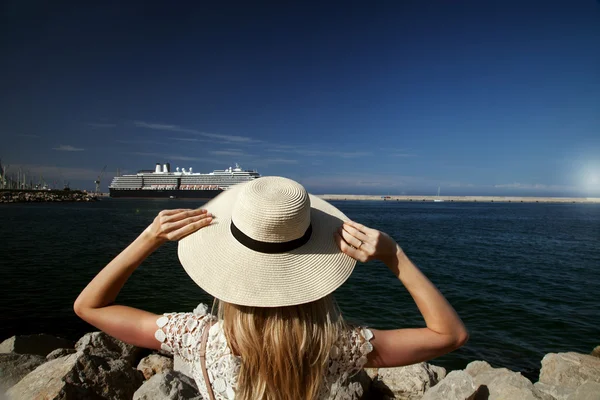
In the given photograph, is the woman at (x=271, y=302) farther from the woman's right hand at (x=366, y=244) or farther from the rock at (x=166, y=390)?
the rock at (x=166, y=390)

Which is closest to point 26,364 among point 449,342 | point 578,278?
point 449,342

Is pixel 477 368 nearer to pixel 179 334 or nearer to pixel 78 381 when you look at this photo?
pixel 78 381

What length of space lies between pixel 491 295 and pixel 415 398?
26.1 ft

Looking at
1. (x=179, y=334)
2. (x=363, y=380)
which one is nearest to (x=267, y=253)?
(x=179, y=334)

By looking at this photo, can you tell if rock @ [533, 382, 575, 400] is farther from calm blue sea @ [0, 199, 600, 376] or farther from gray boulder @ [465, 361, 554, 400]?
calm blue sea @ [0, 199, 600, 376]

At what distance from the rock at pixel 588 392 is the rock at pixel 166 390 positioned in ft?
11.4

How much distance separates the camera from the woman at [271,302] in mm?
1078

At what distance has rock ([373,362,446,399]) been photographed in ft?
14.1

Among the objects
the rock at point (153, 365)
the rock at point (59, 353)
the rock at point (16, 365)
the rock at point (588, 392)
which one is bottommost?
the rock at point (153, 365)

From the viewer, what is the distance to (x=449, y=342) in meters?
1.20

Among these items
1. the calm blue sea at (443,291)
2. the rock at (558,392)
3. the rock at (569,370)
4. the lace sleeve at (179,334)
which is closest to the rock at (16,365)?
the calm blue sea at (443,291)

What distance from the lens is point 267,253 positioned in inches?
44.4

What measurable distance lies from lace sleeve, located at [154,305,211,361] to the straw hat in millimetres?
199

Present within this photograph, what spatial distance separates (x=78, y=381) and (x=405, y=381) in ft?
11.1
